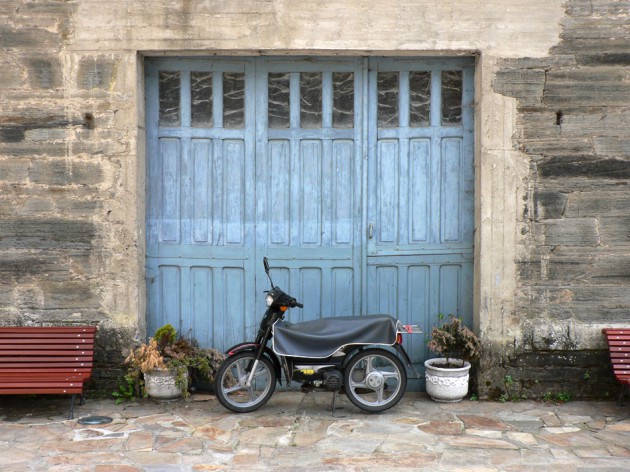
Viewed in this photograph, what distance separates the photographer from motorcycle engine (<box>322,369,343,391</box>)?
646 centimetres

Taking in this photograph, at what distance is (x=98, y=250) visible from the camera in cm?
695

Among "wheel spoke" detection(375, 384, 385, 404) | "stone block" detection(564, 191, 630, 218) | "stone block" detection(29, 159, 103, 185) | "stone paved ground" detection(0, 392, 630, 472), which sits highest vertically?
"stone block" detection(29, 159, 103, 185)

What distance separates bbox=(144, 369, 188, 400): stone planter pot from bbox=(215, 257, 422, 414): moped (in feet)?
1.62

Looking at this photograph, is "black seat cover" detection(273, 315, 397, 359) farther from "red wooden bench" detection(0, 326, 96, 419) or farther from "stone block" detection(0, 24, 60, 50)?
"stone block" detection(0, 24, 60, 50)

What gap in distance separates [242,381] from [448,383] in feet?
5.66

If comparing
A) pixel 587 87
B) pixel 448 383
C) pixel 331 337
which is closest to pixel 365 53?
pixel 587 87

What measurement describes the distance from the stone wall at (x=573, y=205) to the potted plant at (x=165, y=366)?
8.03 feet

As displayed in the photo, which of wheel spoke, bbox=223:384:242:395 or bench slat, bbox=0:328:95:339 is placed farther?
bench slat, bbox=0:328:95:339

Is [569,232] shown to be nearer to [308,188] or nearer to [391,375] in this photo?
[391,375]

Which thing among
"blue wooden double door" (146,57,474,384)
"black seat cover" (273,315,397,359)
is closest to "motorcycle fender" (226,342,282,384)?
"black seat cover" (273,315,397,359)

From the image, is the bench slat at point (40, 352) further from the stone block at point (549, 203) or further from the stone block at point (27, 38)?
the stone block at point (549, 203)

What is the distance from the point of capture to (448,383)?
6.86m

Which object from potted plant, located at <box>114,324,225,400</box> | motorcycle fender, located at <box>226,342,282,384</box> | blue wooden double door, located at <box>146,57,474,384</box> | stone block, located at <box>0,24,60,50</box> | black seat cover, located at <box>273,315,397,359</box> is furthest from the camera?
blue wooden double door, located at <box>146,57,474,384</box>

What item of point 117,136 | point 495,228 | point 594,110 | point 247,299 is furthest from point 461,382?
point 117,136
